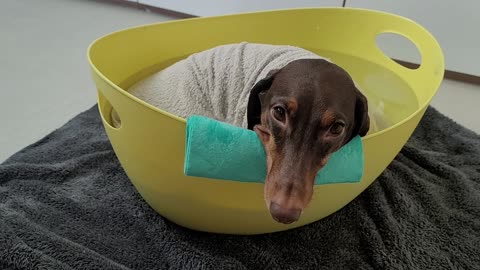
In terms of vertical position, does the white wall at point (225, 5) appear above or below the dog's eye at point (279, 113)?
below

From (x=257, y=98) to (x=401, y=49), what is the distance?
1.31m

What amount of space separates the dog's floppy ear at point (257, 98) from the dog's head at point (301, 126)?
0.08 ft

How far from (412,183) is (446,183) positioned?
0.11 meters

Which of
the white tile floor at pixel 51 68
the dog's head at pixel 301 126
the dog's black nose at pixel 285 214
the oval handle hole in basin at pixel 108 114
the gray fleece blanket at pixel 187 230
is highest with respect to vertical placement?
the dog's head at pixel 301 126

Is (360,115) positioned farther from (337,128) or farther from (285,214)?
(285,214)

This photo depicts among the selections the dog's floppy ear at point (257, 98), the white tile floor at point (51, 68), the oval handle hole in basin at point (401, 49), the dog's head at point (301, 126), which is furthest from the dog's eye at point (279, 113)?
the oval handle hole in basin at point (401, 49)

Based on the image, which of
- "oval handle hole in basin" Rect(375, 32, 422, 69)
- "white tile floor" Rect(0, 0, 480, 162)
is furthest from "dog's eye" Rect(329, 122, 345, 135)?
"oval handle hole in basin" Rect(375, 32, 422, 69)

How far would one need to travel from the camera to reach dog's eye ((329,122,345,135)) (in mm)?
937

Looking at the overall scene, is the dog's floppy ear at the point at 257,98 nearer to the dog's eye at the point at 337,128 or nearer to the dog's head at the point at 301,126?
the dog's head at the point at 301,126

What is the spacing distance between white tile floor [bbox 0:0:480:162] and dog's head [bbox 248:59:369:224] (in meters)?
0.91

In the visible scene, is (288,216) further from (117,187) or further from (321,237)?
(117,187)

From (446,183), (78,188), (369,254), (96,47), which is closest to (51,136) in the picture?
(78,188)

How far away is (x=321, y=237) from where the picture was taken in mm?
1226

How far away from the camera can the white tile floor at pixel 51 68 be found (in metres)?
1.67
